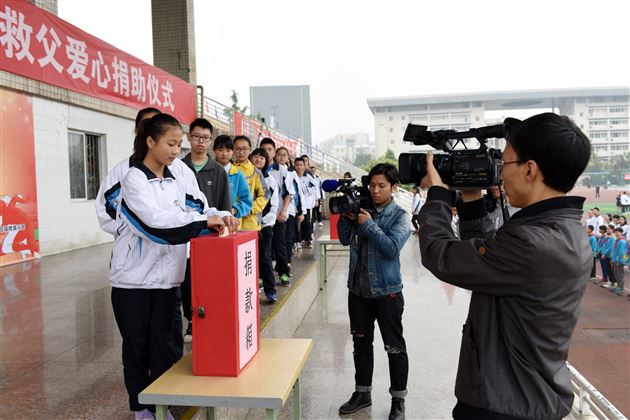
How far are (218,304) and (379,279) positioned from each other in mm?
1348

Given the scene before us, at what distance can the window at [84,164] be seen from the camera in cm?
855

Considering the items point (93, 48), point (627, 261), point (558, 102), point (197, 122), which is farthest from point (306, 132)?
point (197, 122)

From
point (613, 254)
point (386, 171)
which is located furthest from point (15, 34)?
point (613, 254)

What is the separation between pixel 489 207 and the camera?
1.77m

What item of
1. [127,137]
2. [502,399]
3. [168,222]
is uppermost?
[127,137]

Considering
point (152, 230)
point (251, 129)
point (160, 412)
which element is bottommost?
point (160, 412)

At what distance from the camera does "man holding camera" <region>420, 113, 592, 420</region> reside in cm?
121

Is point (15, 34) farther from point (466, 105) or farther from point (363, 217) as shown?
point (466, 105)

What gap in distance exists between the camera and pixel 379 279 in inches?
117

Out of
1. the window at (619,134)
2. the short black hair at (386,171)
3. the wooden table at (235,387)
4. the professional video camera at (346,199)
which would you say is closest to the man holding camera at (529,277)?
the wooden table at (235,387)

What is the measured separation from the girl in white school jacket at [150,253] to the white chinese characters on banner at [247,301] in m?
0.16

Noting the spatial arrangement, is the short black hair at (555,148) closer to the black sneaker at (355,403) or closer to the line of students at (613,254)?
the black sneaker at (355,403)

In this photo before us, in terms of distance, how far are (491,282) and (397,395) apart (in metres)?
1.96

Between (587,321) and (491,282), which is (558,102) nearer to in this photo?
(587,321)
